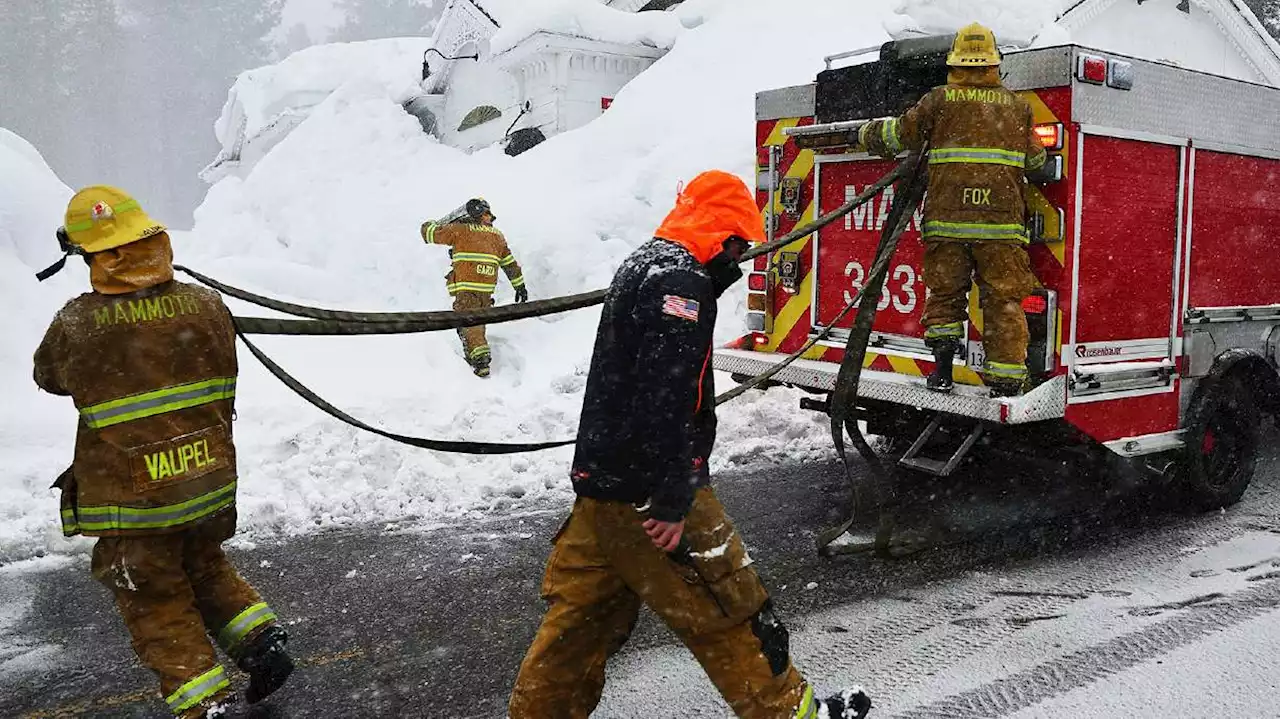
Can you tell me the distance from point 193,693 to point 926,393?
11.0 feet

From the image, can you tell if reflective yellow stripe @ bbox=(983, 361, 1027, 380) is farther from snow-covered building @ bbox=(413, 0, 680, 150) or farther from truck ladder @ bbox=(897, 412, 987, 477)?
snow-covered building @ bbox=(413, 0, 680, 150)

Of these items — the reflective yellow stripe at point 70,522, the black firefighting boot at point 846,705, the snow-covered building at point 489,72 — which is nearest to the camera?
the black firefighting boot at point 846,705

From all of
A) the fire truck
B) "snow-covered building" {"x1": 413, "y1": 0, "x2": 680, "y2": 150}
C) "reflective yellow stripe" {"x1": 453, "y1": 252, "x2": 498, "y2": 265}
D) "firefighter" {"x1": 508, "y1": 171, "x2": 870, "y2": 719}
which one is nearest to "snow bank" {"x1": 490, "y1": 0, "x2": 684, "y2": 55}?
"snow-covered building" {"x1": 413, "y1": 0, "x2": 680, "y2": 150}

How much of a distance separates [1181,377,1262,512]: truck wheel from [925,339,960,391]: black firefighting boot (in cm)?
150

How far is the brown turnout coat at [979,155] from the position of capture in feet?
14.3

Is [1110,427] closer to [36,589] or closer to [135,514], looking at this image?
[135,514]

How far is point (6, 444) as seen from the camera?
6.31 m

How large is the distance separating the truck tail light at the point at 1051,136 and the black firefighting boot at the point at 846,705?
111 inches

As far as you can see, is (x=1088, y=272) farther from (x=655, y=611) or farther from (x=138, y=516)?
(x=138, y=516)

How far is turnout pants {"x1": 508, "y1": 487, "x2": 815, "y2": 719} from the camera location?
2.54 metres

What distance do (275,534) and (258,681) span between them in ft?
7.32

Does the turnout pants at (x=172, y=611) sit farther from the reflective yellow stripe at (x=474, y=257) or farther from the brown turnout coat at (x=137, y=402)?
the reflective yellow stripe at (x=474, y=257)

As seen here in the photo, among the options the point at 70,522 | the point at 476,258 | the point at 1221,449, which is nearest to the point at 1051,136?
the point at 1221,449

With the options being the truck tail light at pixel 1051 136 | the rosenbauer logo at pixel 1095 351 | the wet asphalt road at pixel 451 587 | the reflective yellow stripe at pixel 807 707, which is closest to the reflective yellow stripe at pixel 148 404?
the wet asphalt road at pixel 451 587
